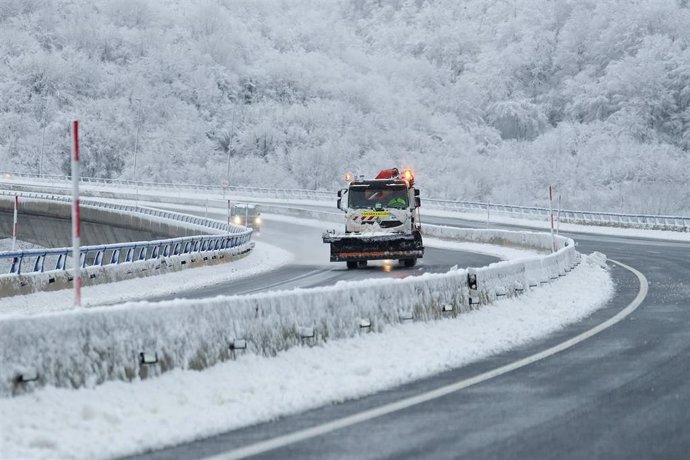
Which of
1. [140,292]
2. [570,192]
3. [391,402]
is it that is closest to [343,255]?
[140,292]

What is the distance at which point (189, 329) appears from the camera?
31.3 ft

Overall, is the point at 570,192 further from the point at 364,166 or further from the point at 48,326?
the point at 48,326

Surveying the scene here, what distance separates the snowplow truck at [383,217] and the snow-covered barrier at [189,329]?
16.5 m

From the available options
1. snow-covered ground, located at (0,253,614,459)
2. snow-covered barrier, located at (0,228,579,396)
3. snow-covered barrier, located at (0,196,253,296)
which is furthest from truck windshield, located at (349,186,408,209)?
snow-covered ground, located at (0,253,614,459)

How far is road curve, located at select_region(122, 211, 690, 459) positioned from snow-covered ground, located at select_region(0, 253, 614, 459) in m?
0.23

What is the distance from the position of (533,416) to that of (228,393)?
2.50 metres

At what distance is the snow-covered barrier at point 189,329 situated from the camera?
26.5 feet

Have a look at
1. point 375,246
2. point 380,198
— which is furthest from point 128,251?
point 380,198

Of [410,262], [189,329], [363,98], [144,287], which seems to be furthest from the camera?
[363,98]

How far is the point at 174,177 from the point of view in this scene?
135 metres

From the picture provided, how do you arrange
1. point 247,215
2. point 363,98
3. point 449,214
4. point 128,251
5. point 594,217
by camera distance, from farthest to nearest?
point 363,98, point 449,214, point 594,217, point 247,215, point 128,251

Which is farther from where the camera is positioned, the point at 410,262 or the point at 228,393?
the point at 410,262

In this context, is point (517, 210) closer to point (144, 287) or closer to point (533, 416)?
point (144, 287)

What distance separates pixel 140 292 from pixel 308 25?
167279mm
